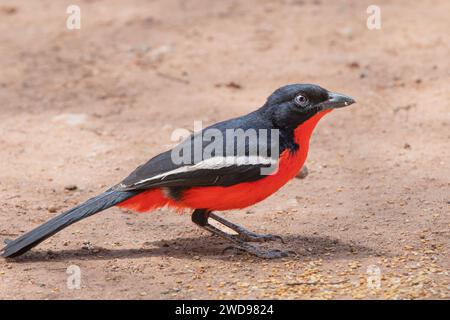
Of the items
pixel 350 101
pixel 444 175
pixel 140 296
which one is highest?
pixel 350 101

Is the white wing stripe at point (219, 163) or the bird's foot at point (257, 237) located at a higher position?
the white wing stripe at point (219, 163)

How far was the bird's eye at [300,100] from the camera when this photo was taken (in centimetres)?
559

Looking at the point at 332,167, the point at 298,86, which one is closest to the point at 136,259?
the point at 298,86

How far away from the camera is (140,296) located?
4.79m

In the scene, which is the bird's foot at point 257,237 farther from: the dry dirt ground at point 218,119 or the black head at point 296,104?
the black head at point 296,104

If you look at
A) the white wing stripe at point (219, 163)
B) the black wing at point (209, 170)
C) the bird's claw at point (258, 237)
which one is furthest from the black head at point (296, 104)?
the bird's claw at point (258, 237)

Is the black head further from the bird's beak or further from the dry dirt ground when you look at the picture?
the dry dirt ground

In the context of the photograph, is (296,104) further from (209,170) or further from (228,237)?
(228,237)

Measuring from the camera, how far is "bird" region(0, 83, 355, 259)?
17.5 feet

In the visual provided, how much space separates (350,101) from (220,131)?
2.84 ft

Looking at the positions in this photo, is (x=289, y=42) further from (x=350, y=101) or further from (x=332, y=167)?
(x=350, y=101)

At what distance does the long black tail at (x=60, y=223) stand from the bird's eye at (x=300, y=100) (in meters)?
1.17

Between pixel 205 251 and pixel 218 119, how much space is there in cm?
254

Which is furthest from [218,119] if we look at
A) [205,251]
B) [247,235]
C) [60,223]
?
[60,223]
